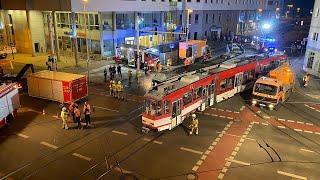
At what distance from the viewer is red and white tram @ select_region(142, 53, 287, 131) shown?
19250mm

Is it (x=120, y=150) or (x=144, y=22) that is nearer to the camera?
(x=120, y=150)

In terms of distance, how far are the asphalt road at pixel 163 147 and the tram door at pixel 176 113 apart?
24.0 inches

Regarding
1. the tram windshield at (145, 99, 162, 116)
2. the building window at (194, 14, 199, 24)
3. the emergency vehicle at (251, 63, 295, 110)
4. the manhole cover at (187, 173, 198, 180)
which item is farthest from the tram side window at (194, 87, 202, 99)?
the building window at (194, 14, 199, 24)

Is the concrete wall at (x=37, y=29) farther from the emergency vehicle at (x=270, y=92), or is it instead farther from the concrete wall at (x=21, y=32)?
the emergency vehicle at (x=270, y=92)

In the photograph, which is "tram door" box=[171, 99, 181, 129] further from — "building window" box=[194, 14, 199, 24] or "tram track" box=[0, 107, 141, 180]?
"building window" box=[194, 14, 199, 24]

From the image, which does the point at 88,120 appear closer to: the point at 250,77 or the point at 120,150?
the point at 120,150

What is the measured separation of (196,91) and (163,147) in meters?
6.15

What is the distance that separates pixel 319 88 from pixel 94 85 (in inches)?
987

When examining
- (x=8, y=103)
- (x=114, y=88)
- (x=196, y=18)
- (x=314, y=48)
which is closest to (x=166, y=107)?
(x=114, y=88)

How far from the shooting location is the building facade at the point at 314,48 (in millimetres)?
37484

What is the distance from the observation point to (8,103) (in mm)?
21109

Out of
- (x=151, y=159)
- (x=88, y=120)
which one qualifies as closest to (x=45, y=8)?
(x=88, y=120)

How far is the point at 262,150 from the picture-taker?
706 inches

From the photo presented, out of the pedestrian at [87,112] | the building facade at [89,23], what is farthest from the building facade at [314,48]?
the pedestrian at [87,112]
